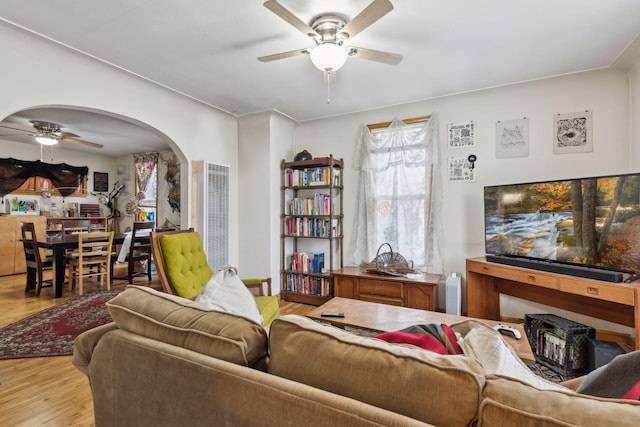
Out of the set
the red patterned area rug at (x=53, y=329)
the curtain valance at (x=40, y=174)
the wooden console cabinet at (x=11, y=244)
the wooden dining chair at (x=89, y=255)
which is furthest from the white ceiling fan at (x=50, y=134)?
the red patterned area rug at (x=53, y=329)

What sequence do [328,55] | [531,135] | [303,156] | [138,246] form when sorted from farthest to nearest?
[138,246] < [303,156] < [531,135] < [328,55]

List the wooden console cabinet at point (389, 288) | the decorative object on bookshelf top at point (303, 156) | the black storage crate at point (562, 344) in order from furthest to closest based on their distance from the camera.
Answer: the decorative object on bookshelf top at point (303, 156) < the wooden console cabinet at point (389, 288) < the black storage crate at point (562, 344)

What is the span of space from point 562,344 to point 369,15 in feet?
9.04

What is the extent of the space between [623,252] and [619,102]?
1.58 metres

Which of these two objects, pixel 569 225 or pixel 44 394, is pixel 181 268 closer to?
pixel 44 394

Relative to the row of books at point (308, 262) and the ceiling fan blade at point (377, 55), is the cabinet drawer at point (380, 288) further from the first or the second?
the ceiling fan blade at point (377, 55)

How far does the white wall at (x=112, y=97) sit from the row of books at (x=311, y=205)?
810mm

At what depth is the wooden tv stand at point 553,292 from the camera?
199 cm

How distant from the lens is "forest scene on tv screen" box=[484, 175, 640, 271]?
6.91 feet

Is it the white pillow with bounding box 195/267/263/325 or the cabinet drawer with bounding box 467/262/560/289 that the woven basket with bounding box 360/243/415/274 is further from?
the white pillow with bounding box 195/267/263/325

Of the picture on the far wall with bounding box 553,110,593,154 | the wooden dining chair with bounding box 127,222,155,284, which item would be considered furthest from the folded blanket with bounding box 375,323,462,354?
the wooden dining chair with bounding box 127,222,155,284

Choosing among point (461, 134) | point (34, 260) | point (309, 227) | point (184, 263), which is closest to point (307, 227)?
point (309, 227)

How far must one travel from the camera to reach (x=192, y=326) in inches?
Result: 36.3

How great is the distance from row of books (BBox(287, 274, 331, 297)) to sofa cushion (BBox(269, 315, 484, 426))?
9.98 ft
